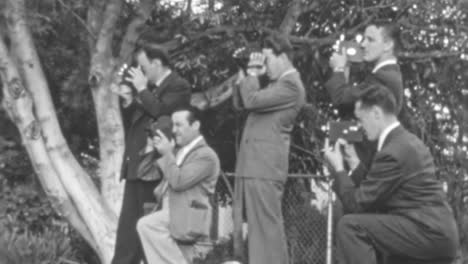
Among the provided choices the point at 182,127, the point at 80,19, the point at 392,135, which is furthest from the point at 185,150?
the point at 80,19

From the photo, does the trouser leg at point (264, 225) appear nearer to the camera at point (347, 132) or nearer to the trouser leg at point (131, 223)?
the trouser leg at point (131, 223)

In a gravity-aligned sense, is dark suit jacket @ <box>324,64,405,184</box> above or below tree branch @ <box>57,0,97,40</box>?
below

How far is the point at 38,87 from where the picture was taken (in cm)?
1087

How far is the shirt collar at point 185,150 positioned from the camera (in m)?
8.88

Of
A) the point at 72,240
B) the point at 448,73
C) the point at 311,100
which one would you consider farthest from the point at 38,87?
the point at 448,73

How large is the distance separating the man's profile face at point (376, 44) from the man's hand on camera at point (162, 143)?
161 cm

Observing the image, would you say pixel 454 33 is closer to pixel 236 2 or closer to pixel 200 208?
pixel 236 2

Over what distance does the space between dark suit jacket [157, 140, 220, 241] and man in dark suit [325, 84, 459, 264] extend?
1.59 metres

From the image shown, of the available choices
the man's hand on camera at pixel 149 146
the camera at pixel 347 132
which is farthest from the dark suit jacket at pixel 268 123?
the camera at pixel 347 132

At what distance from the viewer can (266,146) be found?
357 inches

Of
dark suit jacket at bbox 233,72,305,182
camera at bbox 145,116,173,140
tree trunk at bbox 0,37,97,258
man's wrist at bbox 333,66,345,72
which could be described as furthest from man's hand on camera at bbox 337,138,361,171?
tree trunk at bbox 0,37,97,258

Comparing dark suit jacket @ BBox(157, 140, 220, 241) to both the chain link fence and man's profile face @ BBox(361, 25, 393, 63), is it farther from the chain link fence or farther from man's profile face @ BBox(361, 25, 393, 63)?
the chain link fence

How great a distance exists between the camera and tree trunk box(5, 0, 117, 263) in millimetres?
10633

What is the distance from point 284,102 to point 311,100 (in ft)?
8.68
